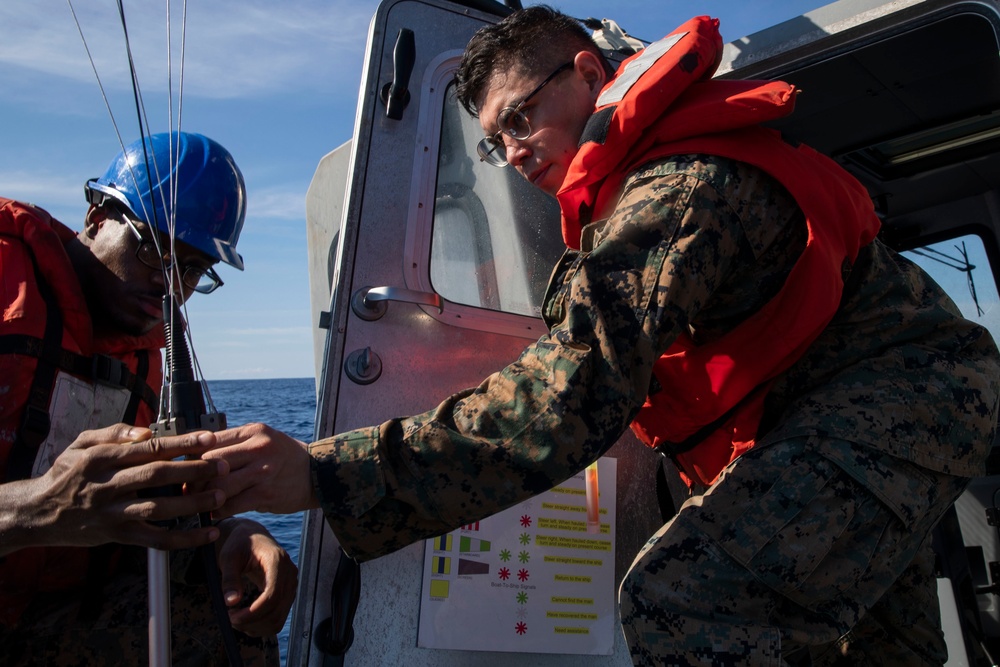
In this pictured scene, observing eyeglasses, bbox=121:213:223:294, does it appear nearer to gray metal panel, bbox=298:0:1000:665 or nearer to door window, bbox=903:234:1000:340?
gray metal panel, bbox=298:0:1000:665

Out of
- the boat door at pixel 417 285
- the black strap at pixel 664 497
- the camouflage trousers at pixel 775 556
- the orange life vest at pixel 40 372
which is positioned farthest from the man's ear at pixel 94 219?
the camouflage trousers at pixel 775 556

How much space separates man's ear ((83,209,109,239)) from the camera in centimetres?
283

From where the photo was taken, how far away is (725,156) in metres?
1.75

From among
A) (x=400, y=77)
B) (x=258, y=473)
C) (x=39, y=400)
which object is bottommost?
(x=39, y=400)

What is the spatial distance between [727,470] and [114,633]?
69.4 inches

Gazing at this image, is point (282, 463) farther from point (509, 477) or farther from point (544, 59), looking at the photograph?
point (544, 59)

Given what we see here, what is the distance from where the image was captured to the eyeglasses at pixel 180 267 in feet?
8.82

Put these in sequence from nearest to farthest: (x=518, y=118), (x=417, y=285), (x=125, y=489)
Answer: (x=125, y=489) < (x=518, y=118) < (x=417, y=285)

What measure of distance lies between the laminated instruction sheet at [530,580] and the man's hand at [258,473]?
85 centimetres

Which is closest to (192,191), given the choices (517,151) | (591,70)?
(517,151)

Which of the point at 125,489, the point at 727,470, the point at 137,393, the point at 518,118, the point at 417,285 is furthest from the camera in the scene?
the point at 137,393

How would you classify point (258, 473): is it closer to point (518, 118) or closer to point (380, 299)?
point (380, 299)

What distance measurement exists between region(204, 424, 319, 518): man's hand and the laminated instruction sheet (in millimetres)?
855

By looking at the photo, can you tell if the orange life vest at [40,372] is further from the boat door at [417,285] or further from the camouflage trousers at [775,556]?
the camouflage trousers at [775,556]
